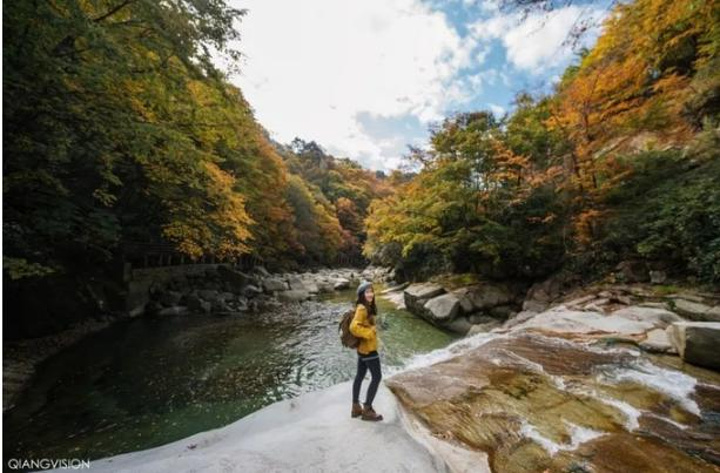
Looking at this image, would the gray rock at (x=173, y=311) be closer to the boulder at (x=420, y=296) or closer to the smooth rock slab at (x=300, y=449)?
the boulder at (x=420, y=296)

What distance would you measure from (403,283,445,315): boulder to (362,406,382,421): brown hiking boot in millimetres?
8212

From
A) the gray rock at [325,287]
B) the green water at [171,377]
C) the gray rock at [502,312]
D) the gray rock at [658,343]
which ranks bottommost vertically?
the green water at [171,377]

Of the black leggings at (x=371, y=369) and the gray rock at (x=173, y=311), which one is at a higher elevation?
the black leggings at (x=371, y=369)

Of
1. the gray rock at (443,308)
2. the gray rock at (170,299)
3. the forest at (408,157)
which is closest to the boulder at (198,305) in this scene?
the gray rock at (170,299)

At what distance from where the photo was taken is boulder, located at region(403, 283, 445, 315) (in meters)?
11.8

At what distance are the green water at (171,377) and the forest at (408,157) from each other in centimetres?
239

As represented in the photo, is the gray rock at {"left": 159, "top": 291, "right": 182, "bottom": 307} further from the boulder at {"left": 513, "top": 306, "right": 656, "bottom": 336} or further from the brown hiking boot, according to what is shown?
the boulder at {"left": 513, "top": 306, "right": 656, "bottom": 336}

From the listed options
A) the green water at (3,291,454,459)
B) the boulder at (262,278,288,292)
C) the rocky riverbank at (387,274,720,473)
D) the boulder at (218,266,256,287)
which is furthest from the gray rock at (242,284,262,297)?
the rocky riverbank at (387,274,720,473)

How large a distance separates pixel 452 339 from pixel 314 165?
4528cm

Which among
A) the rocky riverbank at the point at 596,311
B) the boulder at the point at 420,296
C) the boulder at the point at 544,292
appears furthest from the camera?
the boulder at the point at 420,296

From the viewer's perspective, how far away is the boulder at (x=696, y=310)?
19.2 feet

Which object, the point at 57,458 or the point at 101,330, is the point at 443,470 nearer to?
the point at 57,458

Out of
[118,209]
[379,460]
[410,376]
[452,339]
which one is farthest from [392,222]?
[379,460]

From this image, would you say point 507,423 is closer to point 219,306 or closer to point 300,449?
point 300,449
